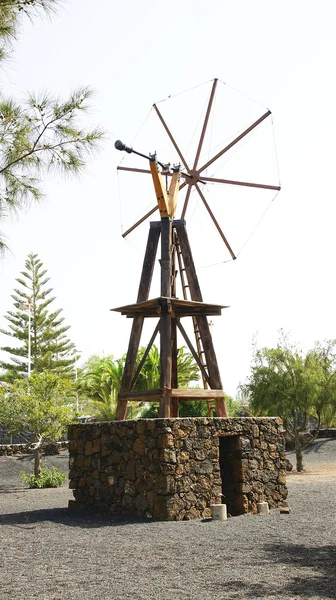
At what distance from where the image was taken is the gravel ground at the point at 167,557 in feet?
19.5

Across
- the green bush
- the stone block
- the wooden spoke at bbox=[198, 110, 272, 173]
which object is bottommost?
the green bush

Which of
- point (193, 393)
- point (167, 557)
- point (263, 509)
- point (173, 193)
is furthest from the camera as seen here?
point (173, 193)

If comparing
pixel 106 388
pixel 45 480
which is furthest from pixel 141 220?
pixel 106 388

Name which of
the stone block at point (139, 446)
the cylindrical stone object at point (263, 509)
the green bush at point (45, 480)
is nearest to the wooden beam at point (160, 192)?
the stone block at point (139, 446)

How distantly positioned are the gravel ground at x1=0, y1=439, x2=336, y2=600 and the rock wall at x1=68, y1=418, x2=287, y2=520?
45 cm

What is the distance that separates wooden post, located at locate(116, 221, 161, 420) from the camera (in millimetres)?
12008

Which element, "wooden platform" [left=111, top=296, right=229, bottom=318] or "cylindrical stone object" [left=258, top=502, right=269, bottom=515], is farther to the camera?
"wooden platform" [left=111, top=296, right=229, bottom=318]

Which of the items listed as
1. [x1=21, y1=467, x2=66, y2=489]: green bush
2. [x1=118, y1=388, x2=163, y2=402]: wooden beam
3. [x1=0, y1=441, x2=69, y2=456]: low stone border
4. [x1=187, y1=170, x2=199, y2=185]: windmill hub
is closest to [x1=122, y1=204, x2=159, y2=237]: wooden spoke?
[x1=187, y1=170, x2=199, y2=185]: windmill hub

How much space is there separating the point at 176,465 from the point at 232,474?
1827 mm

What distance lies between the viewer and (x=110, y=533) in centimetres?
899

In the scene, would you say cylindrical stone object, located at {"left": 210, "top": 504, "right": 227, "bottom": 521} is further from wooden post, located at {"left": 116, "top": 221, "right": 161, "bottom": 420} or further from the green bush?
the green bush

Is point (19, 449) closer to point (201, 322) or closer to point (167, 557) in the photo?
point (201, 322)

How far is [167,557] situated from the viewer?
24.3 feet

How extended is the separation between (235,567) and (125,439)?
166 inches
